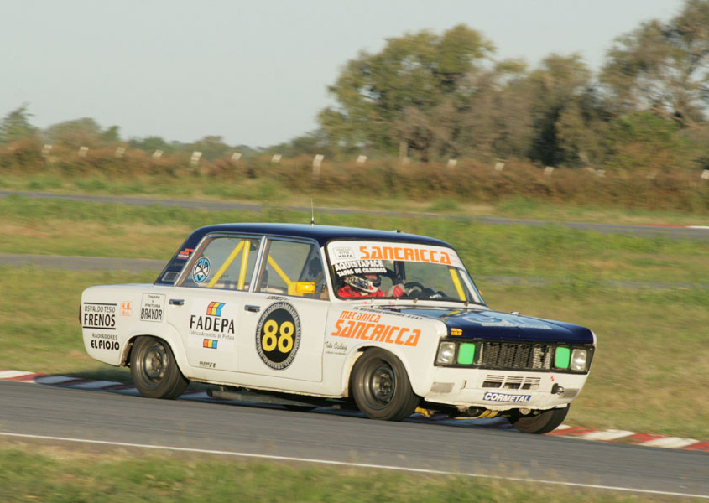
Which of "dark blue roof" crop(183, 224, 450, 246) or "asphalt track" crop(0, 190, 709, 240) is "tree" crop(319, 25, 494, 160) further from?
"dark blue roof" crop(183, 224, 450, 246)

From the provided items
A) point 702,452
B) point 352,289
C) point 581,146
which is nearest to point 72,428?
point 352,289

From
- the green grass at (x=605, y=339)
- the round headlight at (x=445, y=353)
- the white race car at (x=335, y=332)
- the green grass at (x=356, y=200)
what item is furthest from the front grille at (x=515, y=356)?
the green grass at (x=356, y=200)

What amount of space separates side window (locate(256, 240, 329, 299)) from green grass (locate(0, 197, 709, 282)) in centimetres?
1407

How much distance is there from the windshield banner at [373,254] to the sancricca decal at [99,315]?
7.57 feet

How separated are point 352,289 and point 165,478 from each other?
11.9 feet

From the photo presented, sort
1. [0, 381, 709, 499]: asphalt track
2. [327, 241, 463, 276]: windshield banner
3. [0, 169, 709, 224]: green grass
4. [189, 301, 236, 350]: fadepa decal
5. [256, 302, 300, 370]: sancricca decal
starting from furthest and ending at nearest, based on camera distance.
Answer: [0, 169, 709, 224]: green grass, [189, 301, 236, 350]: fadepa decal, [327, 241, 463, 276]: windshield banner, [256, 302, 300, 370]: sancricca decal, [0, 381, 709, 499]: asphalt track

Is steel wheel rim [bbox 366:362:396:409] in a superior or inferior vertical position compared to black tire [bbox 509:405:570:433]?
superior

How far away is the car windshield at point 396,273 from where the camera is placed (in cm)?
916

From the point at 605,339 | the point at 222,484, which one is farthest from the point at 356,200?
the point at 222,484

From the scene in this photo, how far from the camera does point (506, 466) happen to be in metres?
6.63

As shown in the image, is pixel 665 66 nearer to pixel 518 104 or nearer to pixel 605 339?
pixel 518 104

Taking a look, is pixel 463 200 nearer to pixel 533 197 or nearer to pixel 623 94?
pixel 533 197

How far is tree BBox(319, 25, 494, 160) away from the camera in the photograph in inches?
2714

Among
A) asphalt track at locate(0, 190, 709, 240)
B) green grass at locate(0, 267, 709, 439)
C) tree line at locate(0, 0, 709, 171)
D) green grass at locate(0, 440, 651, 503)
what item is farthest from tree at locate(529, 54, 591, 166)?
green grass at locate(0, 440, 651, 503)
